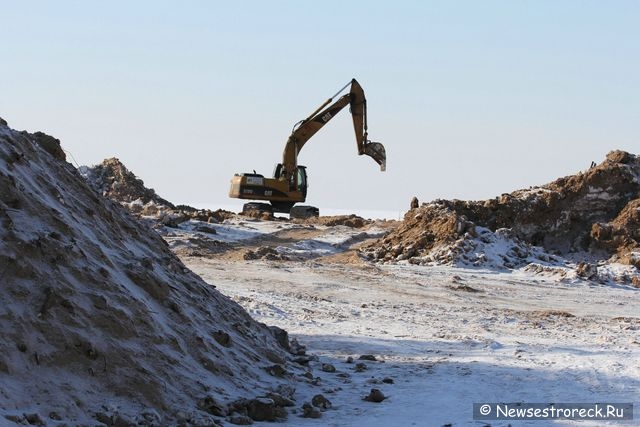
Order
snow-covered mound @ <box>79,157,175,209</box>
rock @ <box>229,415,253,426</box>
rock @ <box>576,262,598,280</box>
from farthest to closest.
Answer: snow-covered mound @ <box>79,157,175,209</box>
rock @ <box>576,262,598,280</box>
rock @ <box>229,415,253,426</box>

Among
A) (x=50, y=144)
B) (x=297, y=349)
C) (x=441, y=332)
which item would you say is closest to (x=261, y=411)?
(x=297, y=349)

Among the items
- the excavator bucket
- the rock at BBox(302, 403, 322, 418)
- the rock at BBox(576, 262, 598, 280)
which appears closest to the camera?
the rock at BBox(302, 403, 322, 418)

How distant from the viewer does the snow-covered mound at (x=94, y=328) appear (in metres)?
7.37

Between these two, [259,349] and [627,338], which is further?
[627,338]

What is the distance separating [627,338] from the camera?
1303cm

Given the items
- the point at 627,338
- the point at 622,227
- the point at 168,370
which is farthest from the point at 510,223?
the point at 168,370

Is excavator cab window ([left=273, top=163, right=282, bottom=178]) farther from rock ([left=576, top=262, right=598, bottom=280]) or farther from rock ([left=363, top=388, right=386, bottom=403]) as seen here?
rock ([left=363, top=388, right=386, bottom=403])

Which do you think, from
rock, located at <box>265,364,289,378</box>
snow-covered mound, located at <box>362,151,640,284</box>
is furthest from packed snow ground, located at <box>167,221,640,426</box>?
snow-covered mound, located at <box>362,151,640,284</box>

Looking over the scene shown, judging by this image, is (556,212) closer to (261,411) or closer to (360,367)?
(360,367)

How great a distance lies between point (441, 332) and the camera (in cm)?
1370

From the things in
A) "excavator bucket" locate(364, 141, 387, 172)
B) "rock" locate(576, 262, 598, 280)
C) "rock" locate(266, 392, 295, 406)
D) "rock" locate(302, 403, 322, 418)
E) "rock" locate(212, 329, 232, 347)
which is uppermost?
"excavator bucket" locate(364, 141, 387, 172)

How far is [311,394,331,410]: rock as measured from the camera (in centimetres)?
903

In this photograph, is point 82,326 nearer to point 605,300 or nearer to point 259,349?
point 259,349

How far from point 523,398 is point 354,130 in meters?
26.7
